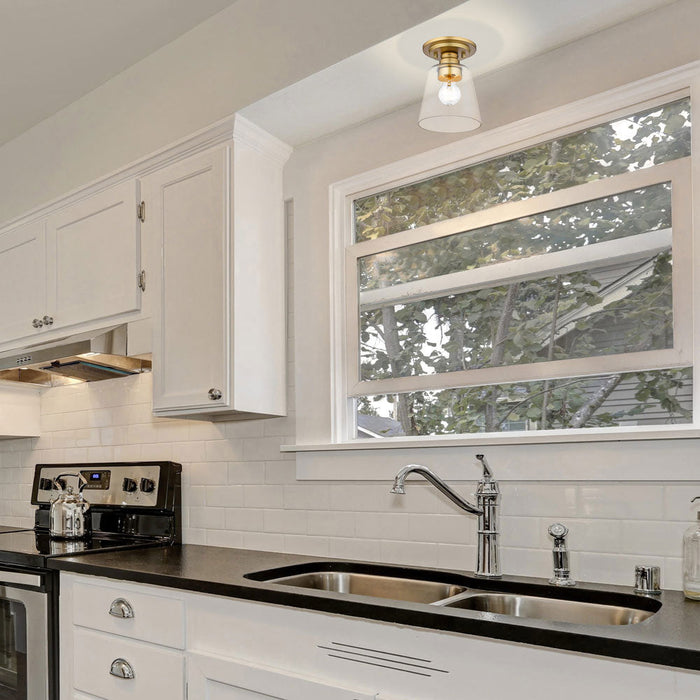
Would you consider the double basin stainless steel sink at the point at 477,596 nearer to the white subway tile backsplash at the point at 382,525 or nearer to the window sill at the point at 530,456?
the white subway tile backsplash at the point at 382,525

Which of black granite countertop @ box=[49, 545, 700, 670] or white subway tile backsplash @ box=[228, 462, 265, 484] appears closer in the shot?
black granite countertop @ box=[49, 545, 700, 670]

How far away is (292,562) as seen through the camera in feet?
7.94

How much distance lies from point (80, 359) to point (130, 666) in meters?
1.29

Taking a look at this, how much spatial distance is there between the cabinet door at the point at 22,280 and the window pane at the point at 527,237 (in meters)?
1.50

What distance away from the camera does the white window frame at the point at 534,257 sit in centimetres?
196

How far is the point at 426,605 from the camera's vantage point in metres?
1.65

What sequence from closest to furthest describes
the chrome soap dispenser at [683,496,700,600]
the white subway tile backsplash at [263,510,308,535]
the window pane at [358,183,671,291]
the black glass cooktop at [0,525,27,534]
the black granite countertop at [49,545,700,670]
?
the black granite countertop at [49,545,700,670]
the chrome soap dispenser at [683,496,700,600]
the window pane at [358,183,671,291]
the white subway tile backsplash at [263,510,308,535]
the black glass cooktop at [0,525,27,534]

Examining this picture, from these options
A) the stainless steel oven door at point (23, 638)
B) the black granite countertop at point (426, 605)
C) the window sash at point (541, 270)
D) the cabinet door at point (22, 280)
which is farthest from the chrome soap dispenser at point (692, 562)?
the cabinet door at point (22, 280)

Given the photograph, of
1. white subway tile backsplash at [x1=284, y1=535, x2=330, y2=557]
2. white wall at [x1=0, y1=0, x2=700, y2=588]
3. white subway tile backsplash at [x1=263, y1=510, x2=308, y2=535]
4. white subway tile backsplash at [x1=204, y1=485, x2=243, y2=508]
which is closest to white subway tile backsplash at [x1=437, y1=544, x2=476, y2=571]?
white wall at [x1=0, y1=0, x2=700, y2=588]

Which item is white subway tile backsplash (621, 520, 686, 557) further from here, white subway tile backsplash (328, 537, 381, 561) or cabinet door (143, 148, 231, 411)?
cabinet door (143, 148, 231, 411)

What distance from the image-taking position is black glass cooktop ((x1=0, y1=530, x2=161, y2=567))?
2621mm

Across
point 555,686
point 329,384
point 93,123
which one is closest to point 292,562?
point 329,384

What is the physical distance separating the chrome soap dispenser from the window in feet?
1.13

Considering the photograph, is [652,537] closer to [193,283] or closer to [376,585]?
[376,585]
